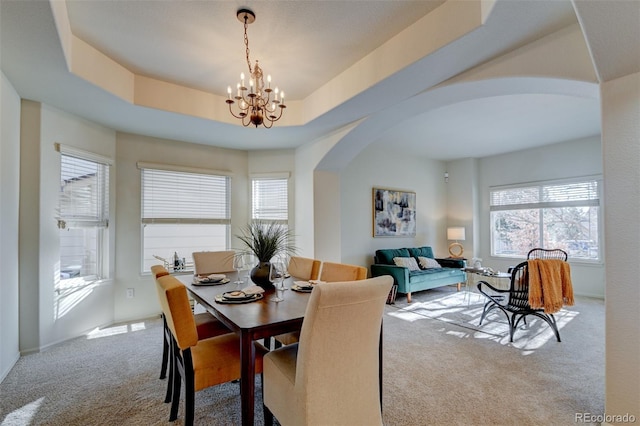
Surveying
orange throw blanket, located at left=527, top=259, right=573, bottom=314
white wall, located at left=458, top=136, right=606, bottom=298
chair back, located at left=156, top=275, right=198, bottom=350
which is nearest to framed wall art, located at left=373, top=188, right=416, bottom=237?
white wall, located at left=458, top=136, right=606, bottom=298

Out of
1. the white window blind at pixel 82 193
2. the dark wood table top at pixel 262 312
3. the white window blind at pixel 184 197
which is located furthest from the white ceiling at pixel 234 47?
the dark wood table top at pixel 262 312

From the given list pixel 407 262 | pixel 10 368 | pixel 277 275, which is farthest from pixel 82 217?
pixel 407 262

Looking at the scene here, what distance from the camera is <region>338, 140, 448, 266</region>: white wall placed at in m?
5.56

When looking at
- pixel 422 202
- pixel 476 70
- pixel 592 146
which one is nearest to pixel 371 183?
pixel 422 202

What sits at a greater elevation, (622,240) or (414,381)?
(622,240)

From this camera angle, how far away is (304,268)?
3.01 metres

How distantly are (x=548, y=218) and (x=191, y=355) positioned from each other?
6810 mm

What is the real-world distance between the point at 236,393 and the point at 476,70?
3207 mm

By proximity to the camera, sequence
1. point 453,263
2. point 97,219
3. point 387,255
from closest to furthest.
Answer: point 97,219
point 387,255
point 453,263

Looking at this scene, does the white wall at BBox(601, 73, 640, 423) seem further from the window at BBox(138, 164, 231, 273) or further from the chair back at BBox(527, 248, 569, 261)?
the window at BBox(138, 164, 231, 273)

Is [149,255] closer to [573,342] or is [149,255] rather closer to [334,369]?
[334,369]


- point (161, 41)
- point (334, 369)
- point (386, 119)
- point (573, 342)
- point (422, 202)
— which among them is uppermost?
point (161, 41)

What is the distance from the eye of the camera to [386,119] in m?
3.48

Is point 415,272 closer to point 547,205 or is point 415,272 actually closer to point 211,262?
point 547,205
